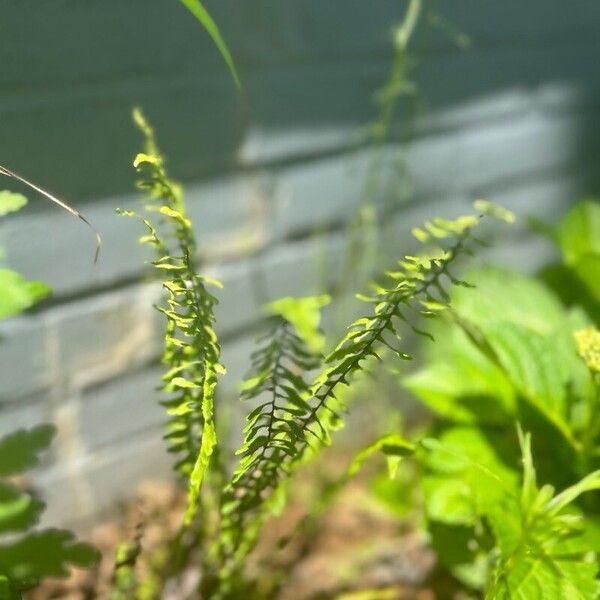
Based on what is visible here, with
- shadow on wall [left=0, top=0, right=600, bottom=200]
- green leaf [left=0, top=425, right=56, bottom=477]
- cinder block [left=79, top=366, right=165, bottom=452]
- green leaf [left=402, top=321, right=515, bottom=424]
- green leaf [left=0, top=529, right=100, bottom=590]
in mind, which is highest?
shadow on wall [left=0, top=0, right=600, bottom=200]

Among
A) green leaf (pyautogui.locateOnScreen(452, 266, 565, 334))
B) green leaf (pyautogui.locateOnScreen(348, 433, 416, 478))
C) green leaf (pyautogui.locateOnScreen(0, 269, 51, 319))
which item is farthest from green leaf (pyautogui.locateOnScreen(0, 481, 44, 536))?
green leaf (pyautogui.locateOnScreen(452, 266, 565, 334))

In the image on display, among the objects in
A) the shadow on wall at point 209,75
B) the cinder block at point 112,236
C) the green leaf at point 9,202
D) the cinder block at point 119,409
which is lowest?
the cinder block at point 119,409

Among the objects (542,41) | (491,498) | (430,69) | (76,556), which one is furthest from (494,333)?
Result: (542,41)

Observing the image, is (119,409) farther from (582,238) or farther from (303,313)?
(582,238)

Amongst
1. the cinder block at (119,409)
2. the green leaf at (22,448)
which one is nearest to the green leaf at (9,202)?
the green leaf at (22,448)

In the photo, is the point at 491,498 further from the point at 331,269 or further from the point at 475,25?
the point at 475,25

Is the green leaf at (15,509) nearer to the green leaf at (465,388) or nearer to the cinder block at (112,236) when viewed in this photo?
the cinder block at (112,236)

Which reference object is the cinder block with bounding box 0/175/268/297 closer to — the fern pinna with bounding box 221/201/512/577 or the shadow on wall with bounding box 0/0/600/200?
the shadow on wall with bounding box 0/0/600/200
